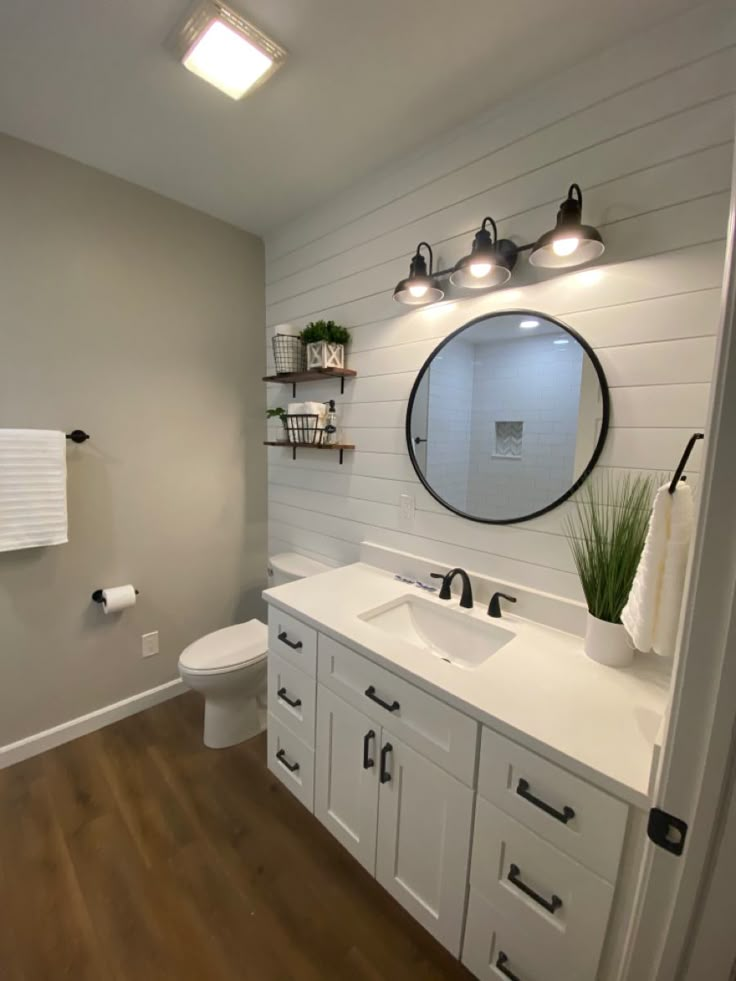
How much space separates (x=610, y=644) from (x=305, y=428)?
5.05 feet

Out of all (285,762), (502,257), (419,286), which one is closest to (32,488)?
(285,762)

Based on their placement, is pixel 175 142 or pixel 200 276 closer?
pixel 175 142

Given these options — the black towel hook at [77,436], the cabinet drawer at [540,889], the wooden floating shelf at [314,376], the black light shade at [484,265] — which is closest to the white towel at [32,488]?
the black towel hook at [77,436]

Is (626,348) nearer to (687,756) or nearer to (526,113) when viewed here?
(526,113)

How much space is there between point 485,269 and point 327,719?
1.63 m

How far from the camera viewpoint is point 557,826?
0.88 meters

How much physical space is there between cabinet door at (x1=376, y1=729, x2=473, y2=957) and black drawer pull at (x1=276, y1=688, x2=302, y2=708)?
1.42 feet

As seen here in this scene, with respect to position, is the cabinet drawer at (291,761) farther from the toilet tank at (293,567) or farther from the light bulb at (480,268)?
the light bulb at (480,268)

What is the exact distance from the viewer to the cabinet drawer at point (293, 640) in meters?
1.45

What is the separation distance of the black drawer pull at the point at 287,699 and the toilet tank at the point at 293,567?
23.2 inches

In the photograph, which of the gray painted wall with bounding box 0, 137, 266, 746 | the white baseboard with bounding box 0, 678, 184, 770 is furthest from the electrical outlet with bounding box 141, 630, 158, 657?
the white baseboard with bounding box 0, 678, 184, 770

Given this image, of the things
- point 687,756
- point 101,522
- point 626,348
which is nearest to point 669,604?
point 687,756

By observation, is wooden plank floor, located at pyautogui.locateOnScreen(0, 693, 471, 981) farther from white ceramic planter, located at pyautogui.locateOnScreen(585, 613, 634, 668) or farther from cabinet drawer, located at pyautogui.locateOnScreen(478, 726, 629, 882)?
white ceramic planter, located at pyautogui.locateOnScreen(585, 613, 634, 668)

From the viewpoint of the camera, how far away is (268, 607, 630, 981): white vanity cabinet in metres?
0.86
